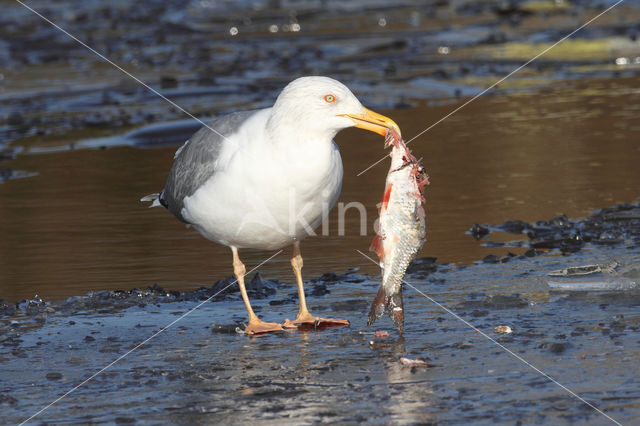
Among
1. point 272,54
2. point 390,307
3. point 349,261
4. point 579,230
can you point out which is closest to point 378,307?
point 390,307

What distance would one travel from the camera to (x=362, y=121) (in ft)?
19.4

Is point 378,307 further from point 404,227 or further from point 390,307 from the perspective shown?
point 404,227

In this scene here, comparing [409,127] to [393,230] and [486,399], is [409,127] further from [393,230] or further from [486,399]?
[486,399]

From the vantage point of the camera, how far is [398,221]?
5906 millimetres

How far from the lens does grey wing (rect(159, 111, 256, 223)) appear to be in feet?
21.2

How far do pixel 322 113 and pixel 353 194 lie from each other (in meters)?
3.75

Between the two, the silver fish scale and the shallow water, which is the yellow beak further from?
the shallow water

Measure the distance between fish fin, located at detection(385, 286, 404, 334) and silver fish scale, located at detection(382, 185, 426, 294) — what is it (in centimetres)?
15

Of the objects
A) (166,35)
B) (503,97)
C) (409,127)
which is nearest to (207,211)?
(409,127)

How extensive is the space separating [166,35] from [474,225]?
1788cm

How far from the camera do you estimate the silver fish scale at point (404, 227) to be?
5.88m

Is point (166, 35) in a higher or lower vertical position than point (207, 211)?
higher

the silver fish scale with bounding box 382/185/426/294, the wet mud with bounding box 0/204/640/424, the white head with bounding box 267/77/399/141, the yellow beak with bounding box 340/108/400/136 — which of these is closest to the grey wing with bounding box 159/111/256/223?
the white head with bounding box 267/77/399/141

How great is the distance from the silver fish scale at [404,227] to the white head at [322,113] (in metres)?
0.41
